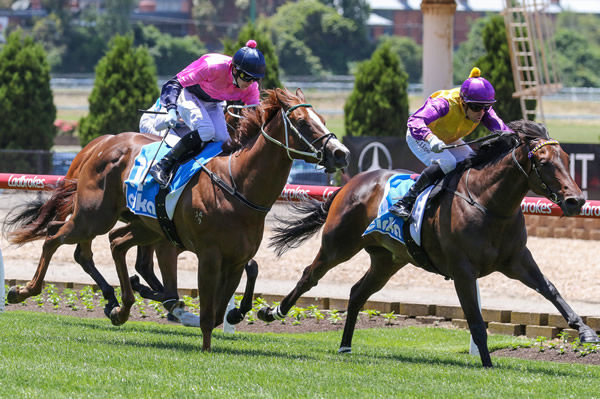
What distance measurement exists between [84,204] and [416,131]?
2758 millimetres

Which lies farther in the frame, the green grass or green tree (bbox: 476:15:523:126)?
green tree (bbox: 476:15:523:126)

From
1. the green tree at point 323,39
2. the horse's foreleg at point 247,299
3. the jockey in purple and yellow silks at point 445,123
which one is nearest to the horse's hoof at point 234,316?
the horse's foreleg at point 247,299

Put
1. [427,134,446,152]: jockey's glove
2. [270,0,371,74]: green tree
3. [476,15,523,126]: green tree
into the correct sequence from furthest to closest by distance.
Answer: [270,0,371,74]: green tree, [476,15,523,126]: green tree, [427,134,446,152]: jockey's glove

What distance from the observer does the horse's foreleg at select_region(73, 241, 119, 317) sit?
910cm

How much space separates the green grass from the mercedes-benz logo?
8.39 metres

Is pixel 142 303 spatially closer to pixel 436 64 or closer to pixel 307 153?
pixel 307 153

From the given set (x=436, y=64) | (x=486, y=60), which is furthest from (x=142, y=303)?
(x=486, y=60)

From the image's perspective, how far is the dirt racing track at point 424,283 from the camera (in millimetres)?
9703

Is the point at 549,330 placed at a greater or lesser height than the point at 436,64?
lesser

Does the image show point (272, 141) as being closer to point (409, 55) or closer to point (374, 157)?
point (374, 157)

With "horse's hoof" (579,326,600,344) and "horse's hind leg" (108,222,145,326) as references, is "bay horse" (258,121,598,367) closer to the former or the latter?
"horse's hoof" (579,326,600,344)

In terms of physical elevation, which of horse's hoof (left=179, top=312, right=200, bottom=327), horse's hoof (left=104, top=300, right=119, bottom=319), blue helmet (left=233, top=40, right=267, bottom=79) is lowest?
horse's hoof (left=104, top=300, right=119, bottom=319)

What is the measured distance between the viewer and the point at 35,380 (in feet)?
19.4

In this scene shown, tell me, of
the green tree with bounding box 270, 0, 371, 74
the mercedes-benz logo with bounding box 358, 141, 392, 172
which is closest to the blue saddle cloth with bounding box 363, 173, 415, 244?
the mercedes-benz logo with bounding box 358, 141, 392, 172
